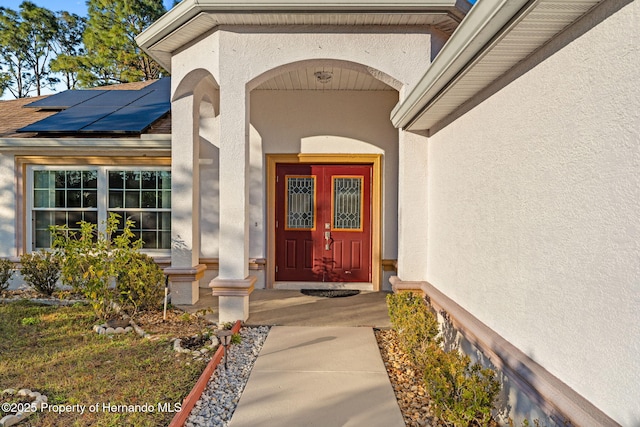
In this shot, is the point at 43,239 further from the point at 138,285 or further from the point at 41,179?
the point at 138,285

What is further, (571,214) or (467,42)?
(467,42)

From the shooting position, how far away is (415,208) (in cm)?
574

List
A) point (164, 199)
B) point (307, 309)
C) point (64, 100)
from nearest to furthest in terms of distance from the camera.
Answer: point (307, 309), point (164, 199), point (64, 100)

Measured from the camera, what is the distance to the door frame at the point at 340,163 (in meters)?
8.05

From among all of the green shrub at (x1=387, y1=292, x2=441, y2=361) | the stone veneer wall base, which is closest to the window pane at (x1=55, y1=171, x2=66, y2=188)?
the green shrub at (x1=387, y1=292, x2=441, y2=361)

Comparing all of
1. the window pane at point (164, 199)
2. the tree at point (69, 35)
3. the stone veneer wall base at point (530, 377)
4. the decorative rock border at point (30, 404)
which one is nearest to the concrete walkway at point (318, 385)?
the stone veneer wall base at point (530, 377)

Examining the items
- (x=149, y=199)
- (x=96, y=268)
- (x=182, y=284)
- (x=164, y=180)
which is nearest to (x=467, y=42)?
(x=96, y=268)

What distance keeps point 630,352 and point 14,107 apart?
1383 centimetres

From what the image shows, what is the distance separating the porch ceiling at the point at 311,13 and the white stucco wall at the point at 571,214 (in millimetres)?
2206

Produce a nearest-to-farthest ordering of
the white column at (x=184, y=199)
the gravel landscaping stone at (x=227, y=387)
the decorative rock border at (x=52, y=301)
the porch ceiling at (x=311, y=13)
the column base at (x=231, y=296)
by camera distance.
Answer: the gravel landscaping stone at (x=227, y=387) → the porch ceiling at (x=311, y=13) → the column base at (x=231, y=296) → the white column at (x=184, y=199) → the decorative rock border at (x=52, y=301)

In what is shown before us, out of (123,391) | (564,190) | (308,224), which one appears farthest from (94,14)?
(564,190)

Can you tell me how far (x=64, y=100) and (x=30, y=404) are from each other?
9.33m

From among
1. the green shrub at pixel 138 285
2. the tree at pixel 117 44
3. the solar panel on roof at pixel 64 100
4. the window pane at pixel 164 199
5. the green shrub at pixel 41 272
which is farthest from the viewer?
the tree at pixel 117 44

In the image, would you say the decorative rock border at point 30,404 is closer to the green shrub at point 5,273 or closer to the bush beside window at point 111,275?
the bush beside window at point 111,275
